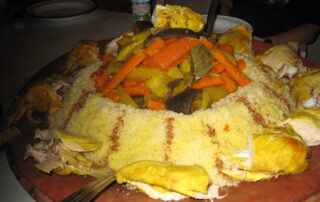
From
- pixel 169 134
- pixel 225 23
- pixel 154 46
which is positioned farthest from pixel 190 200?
pixel 225 23

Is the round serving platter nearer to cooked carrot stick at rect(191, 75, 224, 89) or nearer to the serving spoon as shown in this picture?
the serving spoon

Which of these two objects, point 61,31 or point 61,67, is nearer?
point 61,67

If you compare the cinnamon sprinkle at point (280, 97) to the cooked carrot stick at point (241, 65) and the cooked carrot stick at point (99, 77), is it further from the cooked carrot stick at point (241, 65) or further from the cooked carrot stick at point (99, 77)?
the cooked carrot stick at point (99, 77)

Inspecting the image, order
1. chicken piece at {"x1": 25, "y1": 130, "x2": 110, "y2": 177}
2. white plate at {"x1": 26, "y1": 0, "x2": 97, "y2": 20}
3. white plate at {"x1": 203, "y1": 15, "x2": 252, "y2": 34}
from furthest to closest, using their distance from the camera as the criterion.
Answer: white plate at {"x1": 26, "y1": 0, "x2": 97, "y2": 20}
white plate at {"x1": 203, "y1": 15, "x2": 252, "y2": 34}
chicken piece at {"x1": 25, "y1": 130, "x2": 110, "y2": 177}

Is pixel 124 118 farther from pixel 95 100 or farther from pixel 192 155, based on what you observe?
pixel 192 155

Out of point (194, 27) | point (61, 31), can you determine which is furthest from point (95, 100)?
point (61, 31)

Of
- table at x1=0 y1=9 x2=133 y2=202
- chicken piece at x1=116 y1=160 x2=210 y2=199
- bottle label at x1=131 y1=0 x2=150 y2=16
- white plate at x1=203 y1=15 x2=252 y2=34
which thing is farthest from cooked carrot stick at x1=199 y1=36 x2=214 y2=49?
bottle label at x1=131 y1=0 x2=150 y2=16
